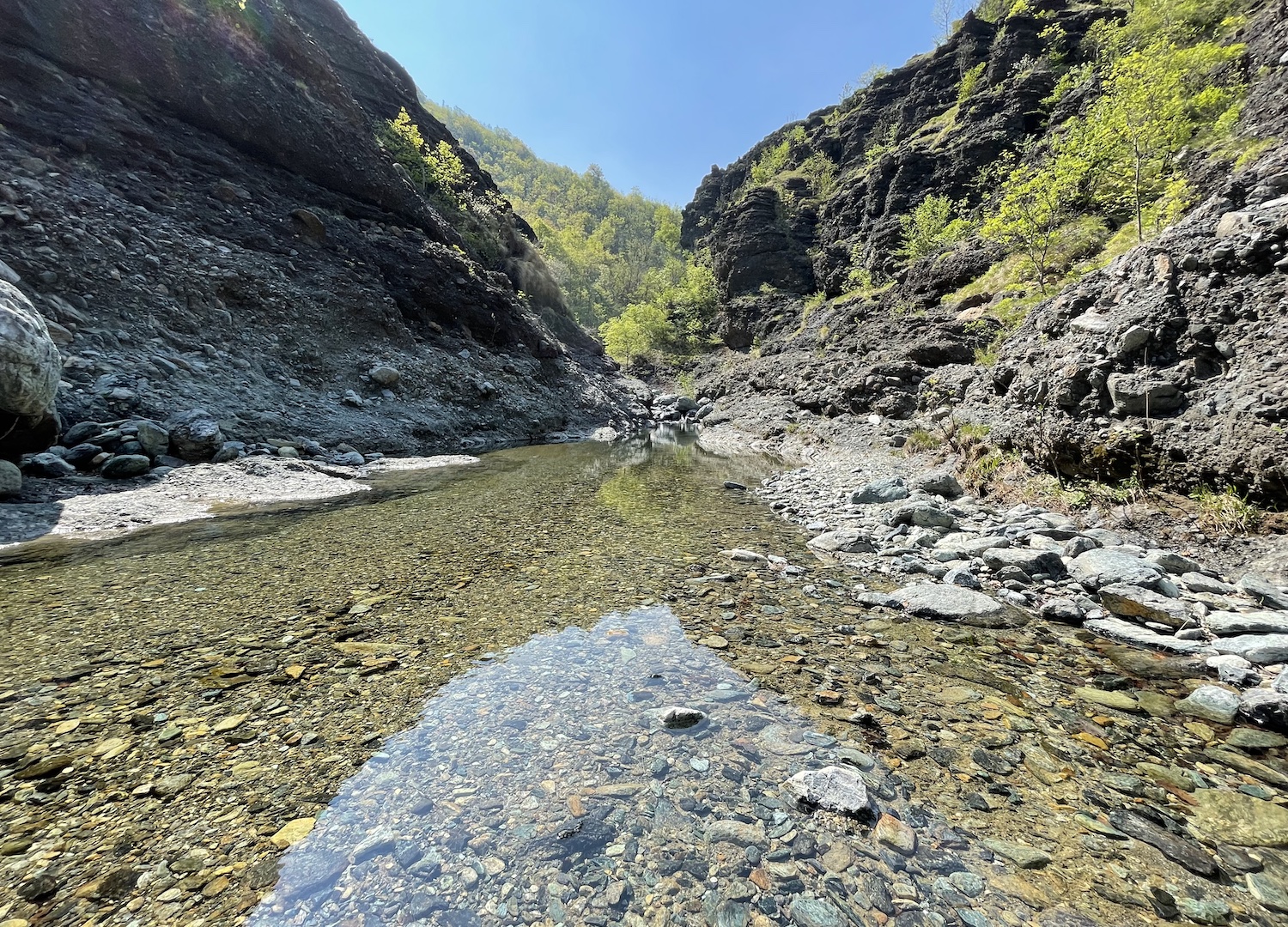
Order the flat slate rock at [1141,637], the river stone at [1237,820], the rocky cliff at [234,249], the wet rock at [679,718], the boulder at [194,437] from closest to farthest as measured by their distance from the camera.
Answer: the river stone at [1237,820] < the wet rock at [679,718] < the flat slate rock at [1141,637] < the boulder at [194,437] < the rocky cliff at [234,249]

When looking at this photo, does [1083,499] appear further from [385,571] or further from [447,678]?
[385,571]

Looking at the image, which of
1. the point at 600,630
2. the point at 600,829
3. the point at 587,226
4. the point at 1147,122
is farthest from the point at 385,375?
the point at 587,226

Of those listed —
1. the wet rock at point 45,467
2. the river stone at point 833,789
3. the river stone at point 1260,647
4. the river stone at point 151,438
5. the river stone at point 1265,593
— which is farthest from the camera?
the river stone at point 151,438

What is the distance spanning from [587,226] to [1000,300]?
335ft

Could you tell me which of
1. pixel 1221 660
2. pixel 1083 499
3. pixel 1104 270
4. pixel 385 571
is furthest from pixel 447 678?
pixel 1104 270

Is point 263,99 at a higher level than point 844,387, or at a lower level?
higher

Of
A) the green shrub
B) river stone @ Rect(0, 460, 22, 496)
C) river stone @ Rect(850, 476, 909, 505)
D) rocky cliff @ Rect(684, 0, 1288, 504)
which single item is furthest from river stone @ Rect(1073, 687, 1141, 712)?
the green shrub

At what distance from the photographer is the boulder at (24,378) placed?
795 centimetres

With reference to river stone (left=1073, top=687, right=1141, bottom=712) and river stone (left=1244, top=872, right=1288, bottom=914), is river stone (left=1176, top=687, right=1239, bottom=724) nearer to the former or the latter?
river stone (left=1073, top=687, right=1141, bottom=712)

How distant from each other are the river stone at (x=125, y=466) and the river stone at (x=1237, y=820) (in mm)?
15850

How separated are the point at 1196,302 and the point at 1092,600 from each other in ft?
17.0

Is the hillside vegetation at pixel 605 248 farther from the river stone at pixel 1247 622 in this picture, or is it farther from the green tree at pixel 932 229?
the river stone at pixel 1247 622

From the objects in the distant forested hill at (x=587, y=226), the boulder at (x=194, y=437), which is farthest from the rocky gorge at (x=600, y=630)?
the distant forested hill at (x=587, y=226)

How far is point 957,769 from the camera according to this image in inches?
127
